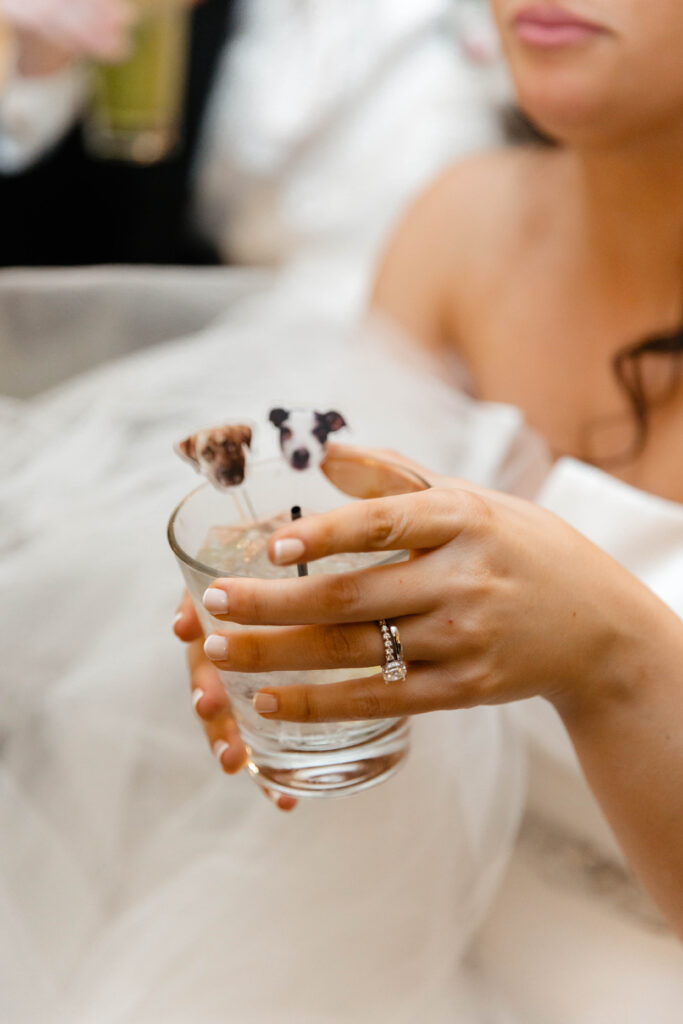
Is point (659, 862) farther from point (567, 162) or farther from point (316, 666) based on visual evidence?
point (567, 162)

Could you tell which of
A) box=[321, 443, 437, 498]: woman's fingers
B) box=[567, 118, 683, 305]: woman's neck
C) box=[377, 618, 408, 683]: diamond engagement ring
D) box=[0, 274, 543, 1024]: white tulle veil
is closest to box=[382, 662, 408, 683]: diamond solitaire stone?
box=[377, 618, 408, 683]: diamond engagement ring

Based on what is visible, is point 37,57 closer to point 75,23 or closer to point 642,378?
point 75,23

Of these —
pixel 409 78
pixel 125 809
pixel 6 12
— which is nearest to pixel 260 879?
pixel 125 809

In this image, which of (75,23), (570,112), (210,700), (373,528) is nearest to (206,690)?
(210,700)

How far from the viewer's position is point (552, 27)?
76 cm

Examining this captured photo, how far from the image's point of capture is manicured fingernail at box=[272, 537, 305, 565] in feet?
1.39

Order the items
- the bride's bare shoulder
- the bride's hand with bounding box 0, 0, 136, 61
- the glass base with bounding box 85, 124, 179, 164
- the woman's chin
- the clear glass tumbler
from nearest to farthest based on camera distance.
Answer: the clear glass tumbler < the woman's chin < the bride's bare shoulder < the bride's hand with bounding box 0, 0, 136, 61 < the glass base with bounding box 85, 124, 179, 164

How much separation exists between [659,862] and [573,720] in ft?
0.37

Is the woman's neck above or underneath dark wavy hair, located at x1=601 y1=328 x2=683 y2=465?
above

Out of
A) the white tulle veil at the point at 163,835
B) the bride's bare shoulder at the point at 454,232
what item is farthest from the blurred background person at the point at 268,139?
the white tulle veil at the point at 163,835

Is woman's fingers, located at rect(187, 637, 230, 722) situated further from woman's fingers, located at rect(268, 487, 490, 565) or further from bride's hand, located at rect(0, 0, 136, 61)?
bride's hand, located at rect(0, 0, 136, 61)

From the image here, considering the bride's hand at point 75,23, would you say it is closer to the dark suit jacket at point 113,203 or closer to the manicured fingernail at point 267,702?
the dark suit jacket at point 113,203

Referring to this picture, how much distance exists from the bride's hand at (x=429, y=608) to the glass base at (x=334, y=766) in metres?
0.07

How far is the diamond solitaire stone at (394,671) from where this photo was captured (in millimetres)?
476
